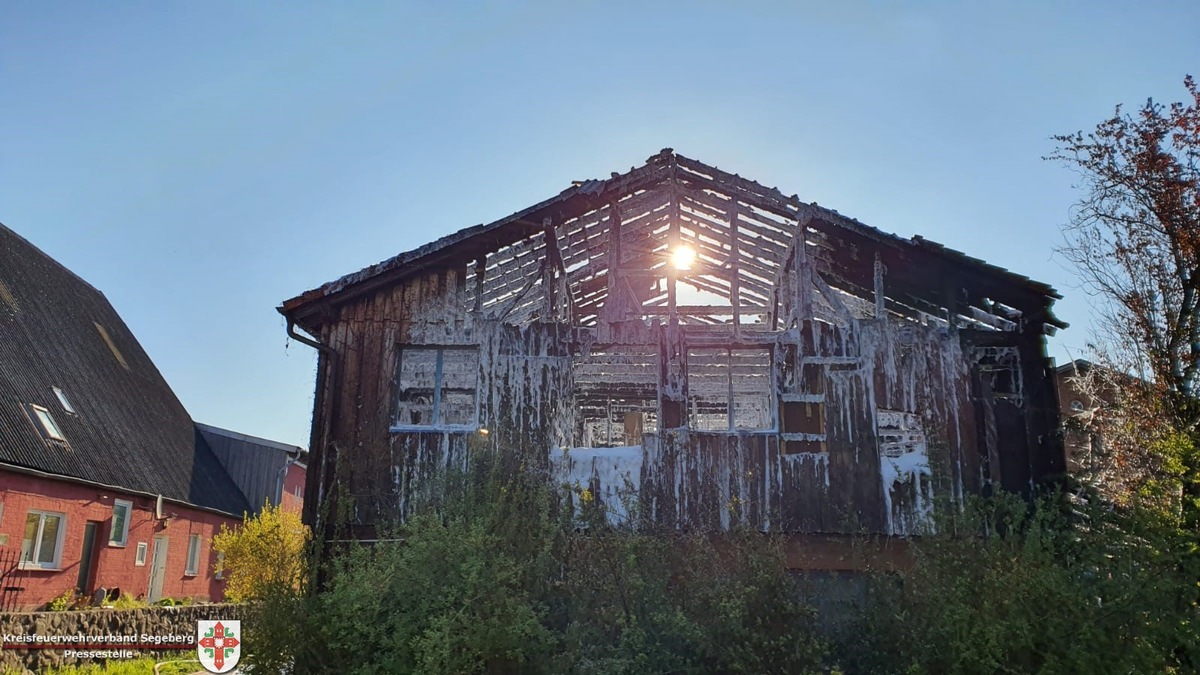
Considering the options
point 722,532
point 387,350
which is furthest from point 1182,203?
point 387,350

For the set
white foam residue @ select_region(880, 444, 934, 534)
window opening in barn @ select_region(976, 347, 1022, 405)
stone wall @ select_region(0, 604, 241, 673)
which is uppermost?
window opening in barn @ select_region(976, 347, 1022, 405)

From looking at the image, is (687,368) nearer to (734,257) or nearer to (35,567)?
(734,257)

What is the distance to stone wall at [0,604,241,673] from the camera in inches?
555

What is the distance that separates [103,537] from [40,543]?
208 centimetres

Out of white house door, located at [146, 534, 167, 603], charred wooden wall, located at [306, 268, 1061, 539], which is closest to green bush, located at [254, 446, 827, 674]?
charred wooden wall, located at [306, 268, 1061, 539]

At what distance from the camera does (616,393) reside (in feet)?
66.3

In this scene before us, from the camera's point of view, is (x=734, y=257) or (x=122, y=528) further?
(x=122, y=528)

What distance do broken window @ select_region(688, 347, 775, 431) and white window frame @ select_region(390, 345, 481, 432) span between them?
330 centimetres

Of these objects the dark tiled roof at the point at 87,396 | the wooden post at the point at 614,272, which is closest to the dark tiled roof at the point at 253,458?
the dark tiled roof at the point at 87,396

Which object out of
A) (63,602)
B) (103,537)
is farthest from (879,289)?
(103,537)

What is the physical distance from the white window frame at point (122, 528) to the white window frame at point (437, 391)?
40.0ft

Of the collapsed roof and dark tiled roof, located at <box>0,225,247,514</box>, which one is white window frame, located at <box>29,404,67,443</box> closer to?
dark tiled roof, located at <box>0,225,247,514</box>

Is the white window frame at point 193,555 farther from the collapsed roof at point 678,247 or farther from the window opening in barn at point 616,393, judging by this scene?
the collapsed roof at point 678,247

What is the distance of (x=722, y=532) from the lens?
12320 millimetres
